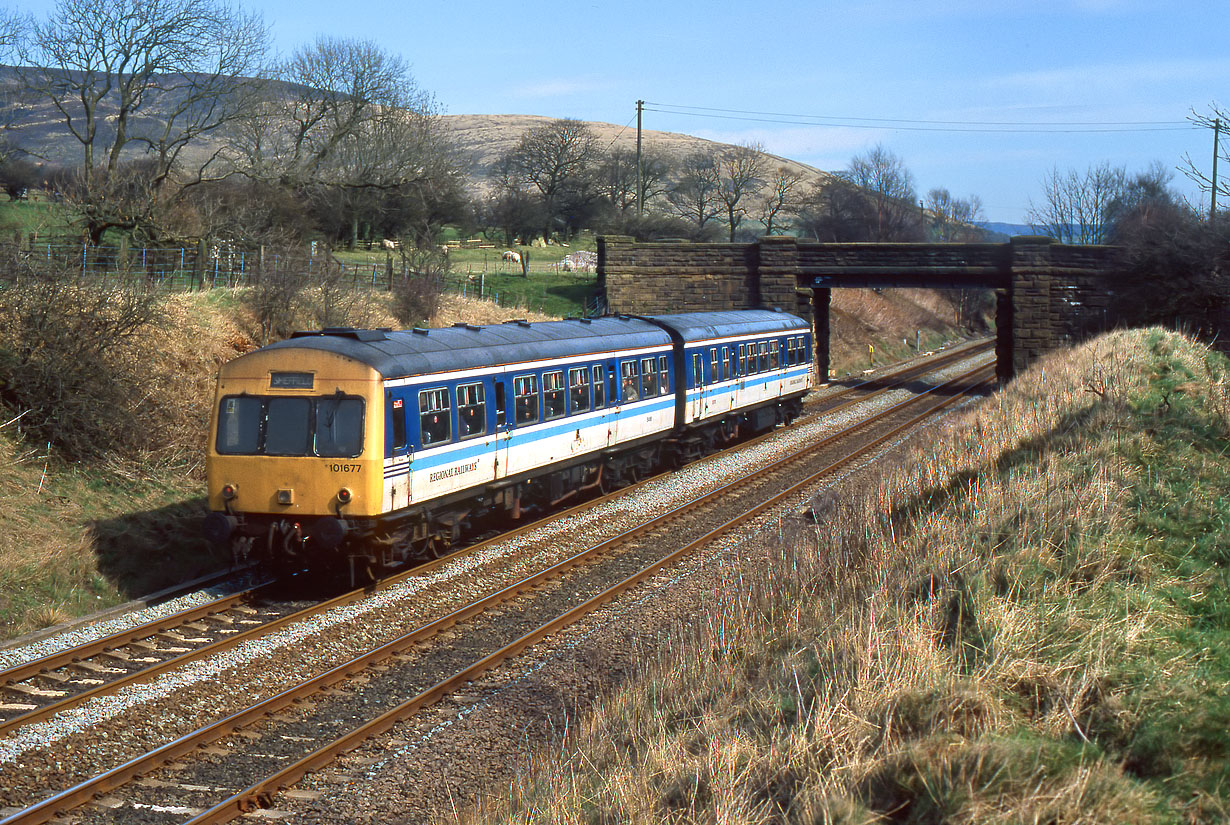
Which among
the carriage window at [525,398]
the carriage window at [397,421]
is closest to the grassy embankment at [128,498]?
the carriage window at [397,421]

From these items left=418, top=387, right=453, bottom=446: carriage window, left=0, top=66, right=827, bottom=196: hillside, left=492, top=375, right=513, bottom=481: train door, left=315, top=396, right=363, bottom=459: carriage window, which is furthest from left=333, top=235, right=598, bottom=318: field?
left=0, top=66, right=827, bottom=196: hillside

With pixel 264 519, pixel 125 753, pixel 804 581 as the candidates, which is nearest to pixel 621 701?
pixel 804 581

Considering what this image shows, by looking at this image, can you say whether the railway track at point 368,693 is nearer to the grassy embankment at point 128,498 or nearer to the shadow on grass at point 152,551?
the grassy embankment at point 128,498

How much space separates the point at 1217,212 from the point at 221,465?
37.8m

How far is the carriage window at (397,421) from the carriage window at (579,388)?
438 cm

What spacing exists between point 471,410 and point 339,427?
2179 millimetres

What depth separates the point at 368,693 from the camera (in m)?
9.02

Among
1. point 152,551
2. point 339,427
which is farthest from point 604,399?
point 152,551

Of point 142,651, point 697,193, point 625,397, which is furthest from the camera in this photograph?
point 697,193

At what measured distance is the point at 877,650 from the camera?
6.33 meters

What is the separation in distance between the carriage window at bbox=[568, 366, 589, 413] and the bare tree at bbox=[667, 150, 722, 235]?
7208cm

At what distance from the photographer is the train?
11.8m

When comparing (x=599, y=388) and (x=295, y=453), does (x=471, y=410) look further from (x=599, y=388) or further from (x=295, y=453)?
(x=599, y=388)

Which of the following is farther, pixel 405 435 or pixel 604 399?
pixel 604 399
